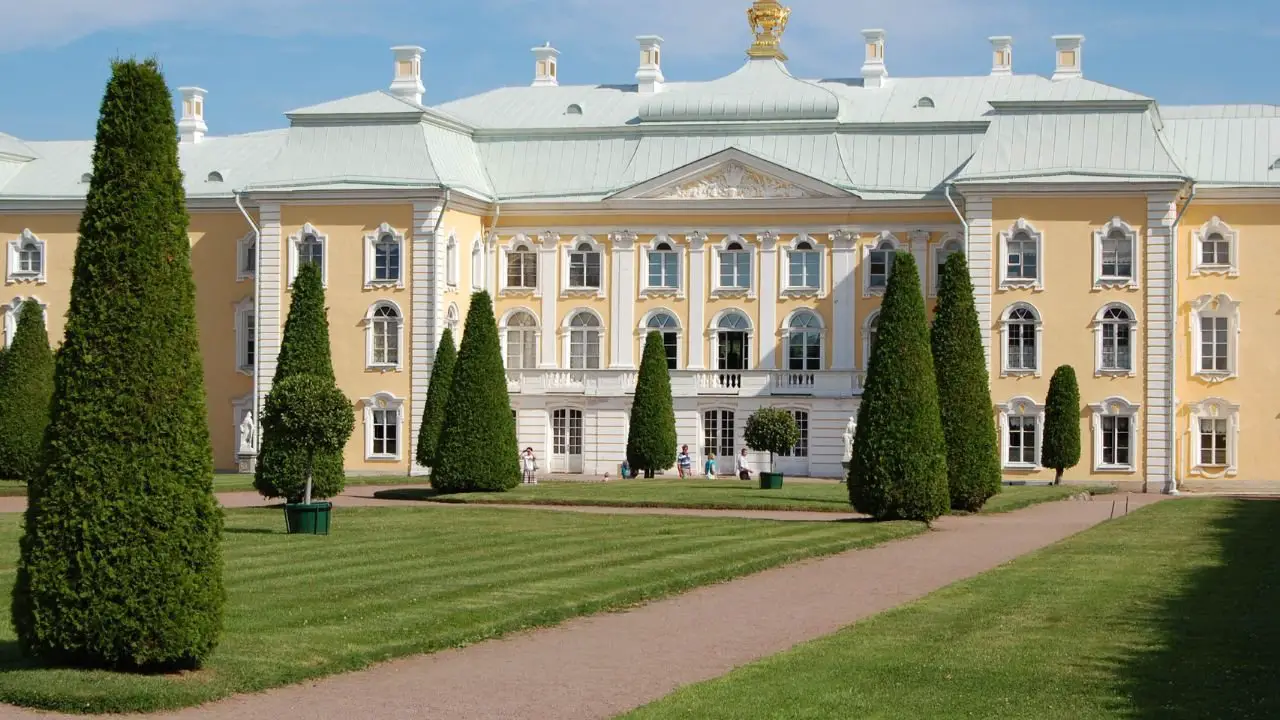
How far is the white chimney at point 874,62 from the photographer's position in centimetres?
5903

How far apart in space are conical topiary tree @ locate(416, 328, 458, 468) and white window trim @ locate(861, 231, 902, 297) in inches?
553

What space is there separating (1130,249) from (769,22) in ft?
45.9

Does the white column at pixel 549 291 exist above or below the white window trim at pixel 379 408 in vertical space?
above

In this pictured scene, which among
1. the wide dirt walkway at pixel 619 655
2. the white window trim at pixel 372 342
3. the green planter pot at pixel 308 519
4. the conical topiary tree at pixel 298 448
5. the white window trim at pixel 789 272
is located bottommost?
the wide dirt walkway at pixel 619 655

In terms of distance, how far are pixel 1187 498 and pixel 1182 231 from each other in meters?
11.2

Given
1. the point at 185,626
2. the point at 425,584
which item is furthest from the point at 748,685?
the point at 425,584

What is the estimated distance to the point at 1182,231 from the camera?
52750 millimetres

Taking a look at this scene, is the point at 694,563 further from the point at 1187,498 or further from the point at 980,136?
the point at 980,136

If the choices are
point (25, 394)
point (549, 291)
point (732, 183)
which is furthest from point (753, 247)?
point (25, 394)

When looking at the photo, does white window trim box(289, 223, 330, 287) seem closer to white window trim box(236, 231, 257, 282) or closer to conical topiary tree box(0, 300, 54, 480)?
white window trim box(236, 231, 257, 282)

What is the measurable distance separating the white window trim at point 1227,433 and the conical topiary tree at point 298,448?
2723 centimetres

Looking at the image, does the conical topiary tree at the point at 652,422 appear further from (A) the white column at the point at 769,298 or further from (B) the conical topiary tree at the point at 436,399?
(B) the conical topiary tree at the point at 436,399

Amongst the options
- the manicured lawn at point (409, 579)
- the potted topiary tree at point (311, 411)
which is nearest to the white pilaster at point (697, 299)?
the manicured lawn at point (409, 579)

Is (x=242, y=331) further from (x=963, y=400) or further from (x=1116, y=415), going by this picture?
(x=963, y=400)
